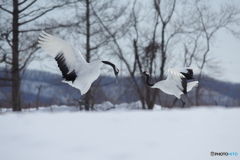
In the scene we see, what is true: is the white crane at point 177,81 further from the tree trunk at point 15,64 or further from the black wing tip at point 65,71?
the tree trunk at point 15,64

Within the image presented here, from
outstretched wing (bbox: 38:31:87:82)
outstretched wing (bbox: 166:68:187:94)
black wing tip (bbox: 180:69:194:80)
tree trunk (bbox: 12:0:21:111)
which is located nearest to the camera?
outstretched wing (bbox: 38:31:87:82)

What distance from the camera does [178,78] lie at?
7.32 m

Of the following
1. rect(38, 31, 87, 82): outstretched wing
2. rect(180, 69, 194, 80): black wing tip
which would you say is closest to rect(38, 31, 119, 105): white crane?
rect(38, 31, 87, 82): outstretched wing

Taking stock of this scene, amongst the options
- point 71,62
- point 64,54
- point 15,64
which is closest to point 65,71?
point 71,62

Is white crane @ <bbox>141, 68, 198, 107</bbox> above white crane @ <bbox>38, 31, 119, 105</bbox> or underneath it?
underneath

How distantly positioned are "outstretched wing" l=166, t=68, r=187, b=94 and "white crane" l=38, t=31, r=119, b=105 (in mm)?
1255

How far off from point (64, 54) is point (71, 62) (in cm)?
28

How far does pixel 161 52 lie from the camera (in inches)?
531

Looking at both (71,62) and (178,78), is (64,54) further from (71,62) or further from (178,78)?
(178,78)

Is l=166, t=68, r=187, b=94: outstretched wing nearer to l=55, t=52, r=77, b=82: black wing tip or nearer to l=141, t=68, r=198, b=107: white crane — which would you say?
l=141, t=68, r=198, b=107: white crane

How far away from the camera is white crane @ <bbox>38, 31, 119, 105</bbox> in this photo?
695 cm

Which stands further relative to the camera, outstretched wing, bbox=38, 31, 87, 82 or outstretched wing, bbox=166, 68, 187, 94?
outstretched wing, bbox=166, 68, 187, 94

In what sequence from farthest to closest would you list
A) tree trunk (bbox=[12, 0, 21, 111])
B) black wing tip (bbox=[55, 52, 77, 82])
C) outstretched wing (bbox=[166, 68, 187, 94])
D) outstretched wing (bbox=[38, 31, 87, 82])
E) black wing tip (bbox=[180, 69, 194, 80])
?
tree trunk (bbox=[12, 0, 21, 111])
black wing tip (bbox=[180, 69, 194, 80])
black wing tip (bbox=[55, 52, 77, 82])
outstretched wing (bbox=[166, 68, 187, 94])
outstretched wing (bbox=[38, 31, 87, 82])

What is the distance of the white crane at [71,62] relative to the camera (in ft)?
22.8
